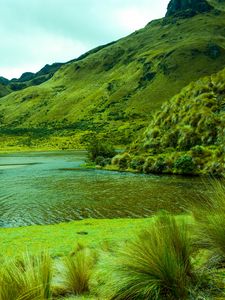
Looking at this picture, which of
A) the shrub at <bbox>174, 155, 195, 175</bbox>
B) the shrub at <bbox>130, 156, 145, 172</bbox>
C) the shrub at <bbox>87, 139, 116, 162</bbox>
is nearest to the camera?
the shrub at <bbox>174, 155, 195, 175</bbox>

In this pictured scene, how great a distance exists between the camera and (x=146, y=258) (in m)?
6.25

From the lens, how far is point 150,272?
6125 mm

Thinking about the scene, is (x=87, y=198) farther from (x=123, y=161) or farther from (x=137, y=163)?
(x=123, y=161)

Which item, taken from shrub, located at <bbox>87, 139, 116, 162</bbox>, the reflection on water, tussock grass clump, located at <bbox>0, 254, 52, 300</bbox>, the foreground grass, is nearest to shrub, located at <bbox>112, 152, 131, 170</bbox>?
shrub, located at <bbox>87, 139, 116, 162</bbox>

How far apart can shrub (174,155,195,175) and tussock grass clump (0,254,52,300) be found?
56.8 meters

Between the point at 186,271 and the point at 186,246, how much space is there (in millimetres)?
541

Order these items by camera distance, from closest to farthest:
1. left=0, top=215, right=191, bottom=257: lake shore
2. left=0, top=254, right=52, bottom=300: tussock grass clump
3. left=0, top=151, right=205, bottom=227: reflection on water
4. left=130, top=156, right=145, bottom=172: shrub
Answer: left=0, top=254, right=52, bottom=300: tussock grass clump, left=0, top=215, right=191, bottom=257: lake shore, left=0, top=151, right=205, bottom=227: reflection on water, left=130, top=156, right=145, bottom=172: shrub

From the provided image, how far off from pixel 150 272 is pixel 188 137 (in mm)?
68697

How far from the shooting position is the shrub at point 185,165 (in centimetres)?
A: 6172

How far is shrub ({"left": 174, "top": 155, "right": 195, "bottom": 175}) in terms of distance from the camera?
202ft

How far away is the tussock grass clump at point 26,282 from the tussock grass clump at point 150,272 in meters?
1.14

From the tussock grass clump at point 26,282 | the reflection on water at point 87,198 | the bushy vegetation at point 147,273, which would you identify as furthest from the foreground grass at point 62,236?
the tussock grass clump at point 26,282

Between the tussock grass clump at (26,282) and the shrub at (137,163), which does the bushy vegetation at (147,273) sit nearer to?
the tussock grass clump at (26,282)

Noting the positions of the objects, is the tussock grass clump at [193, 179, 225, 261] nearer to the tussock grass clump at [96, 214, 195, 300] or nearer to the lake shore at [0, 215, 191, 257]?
the tussock grass clump at [96, 214, 195, 300]
